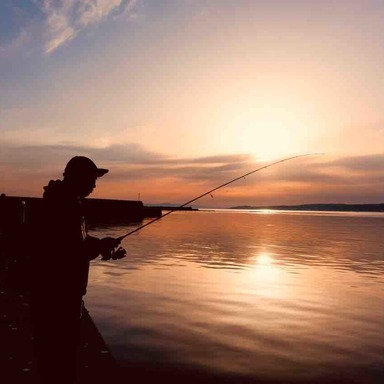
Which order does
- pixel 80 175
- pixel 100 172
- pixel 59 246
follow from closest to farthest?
pixel 59 246, pixel 80 175, pixel 100 172

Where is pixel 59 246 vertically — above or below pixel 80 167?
below

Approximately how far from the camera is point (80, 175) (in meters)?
3.90

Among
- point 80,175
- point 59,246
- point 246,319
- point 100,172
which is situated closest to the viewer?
point 59,246

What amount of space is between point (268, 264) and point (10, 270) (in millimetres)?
23769

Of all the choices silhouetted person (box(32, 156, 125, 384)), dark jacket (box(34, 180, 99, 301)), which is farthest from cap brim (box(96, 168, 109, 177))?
dark jacket (box(34, 180, 99, 301))

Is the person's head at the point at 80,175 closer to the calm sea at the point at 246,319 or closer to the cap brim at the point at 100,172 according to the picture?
the cap brim at the point at 100,172

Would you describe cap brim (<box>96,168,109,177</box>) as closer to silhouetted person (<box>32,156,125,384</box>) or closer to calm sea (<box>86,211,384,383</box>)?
silhouetted person (<box>32,156,125,384</box>)

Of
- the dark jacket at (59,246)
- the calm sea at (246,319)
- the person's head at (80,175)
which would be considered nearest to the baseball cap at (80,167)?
the person's head at (80,175)

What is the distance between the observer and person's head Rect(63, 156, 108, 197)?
3.88 metres

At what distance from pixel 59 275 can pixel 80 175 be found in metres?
0.84

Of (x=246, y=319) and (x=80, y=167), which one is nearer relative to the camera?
(x=80, y=167)

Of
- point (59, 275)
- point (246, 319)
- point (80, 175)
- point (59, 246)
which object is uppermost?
point (80, 175)

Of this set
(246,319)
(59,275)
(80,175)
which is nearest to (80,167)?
(80,175)

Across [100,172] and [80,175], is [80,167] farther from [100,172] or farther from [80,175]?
[100,172]
